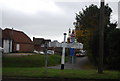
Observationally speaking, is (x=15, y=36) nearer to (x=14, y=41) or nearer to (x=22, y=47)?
(x=14, y=41)

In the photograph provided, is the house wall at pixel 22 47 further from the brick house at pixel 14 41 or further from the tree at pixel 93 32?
the tree at pixel 93 32

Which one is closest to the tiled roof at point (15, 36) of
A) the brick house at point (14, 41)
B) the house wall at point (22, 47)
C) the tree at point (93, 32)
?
the brick house at point (14, 41)

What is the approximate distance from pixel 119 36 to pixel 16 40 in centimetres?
4146

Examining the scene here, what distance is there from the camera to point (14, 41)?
210 feet

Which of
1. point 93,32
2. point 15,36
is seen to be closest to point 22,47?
point 15,36

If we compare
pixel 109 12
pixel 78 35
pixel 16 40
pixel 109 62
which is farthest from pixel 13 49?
pixel 109 62

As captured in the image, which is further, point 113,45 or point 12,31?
point 12,31

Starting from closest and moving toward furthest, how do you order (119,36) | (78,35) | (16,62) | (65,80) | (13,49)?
(65,80), (119,36), (16,62), (78,35), (13,49)

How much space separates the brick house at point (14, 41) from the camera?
2343 inches

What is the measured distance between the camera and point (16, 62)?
1319 inches

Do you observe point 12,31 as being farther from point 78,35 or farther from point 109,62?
point 109,62

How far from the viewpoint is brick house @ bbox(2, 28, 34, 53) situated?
5950 cm

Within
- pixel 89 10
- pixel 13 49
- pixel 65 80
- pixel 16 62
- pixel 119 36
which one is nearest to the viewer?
pixel 65 80

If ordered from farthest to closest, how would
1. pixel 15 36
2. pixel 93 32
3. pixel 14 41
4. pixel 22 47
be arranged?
pixel 22 47, pixel 15 36, pixel 14 41, pixel 93 32
